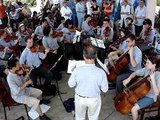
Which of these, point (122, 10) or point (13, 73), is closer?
point (13, 73)

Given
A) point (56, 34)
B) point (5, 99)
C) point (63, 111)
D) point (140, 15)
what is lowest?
point (63, 111)

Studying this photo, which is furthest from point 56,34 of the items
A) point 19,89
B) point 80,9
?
point 80,9

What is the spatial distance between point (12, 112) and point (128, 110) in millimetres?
2225

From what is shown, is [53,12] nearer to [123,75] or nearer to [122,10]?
[122,10]

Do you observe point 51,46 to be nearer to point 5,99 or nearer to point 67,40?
point 67,40

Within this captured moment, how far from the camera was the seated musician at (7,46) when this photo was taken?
20.1 ft

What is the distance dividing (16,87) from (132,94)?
1860 millimetres

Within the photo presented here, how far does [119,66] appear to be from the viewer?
5.00m

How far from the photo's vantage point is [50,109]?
494 cm

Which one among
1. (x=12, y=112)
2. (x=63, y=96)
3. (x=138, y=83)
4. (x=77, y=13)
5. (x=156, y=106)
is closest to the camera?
(x=138, y=83)

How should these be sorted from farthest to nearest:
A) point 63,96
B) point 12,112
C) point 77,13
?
point 77,13 → point 63,96 → point 12,112

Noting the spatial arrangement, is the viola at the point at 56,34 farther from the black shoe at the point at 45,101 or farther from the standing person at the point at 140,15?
the standing person at the point at 140,15

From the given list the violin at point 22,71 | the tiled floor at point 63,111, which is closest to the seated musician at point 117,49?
the tiled floor at point 63,111

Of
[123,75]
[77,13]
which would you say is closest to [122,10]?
[77,13]
